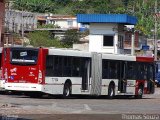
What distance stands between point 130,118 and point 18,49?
14160 millimetres

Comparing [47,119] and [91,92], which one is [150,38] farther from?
[47,119]

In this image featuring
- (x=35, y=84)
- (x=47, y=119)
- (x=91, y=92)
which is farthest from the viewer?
(x=91, y=92)

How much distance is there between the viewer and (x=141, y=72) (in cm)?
4044

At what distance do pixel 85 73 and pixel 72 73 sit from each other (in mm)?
1419

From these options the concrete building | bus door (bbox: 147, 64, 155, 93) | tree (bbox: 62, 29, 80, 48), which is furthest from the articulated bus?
the concrete building

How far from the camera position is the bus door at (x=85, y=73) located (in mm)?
35094

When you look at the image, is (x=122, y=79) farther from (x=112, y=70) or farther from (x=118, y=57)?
(x=118, y=57)

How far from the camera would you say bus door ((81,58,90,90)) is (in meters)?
35.1

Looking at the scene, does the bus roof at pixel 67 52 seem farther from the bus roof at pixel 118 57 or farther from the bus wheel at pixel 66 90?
the bus wheel at pixel 66 90

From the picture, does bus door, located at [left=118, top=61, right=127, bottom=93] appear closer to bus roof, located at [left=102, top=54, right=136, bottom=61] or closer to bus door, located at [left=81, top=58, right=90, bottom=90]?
bus roof, located at [left=102, top=54, right=136, bottom=61]

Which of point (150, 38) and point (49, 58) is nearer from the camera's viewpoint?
point (49, 58)

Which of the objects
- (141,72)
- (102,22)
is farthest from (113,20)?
(141,72)

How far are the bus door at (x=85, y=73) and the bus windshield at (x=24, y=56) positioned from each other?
413 cm

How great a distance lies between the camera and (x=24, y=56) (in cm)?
3216
